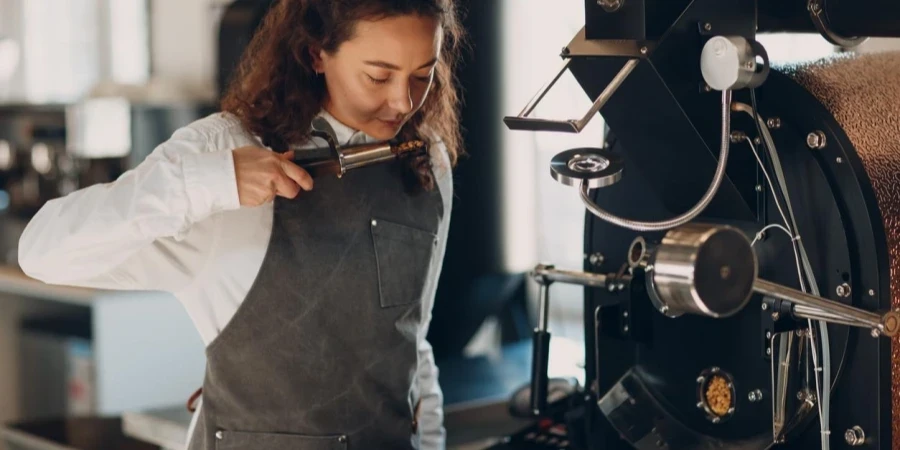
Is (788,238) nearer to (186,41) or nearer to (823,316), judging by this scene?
(823,316)

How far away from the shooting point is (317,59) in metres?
1.54

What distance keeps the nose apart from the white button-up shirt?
0.40ft

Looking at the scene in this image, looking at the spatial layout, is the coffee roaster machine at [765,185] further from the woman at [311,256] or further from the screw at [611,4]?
the woman at [311,256]

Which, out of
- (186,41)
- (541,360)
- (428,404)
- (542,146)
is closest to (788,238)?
(541,360)

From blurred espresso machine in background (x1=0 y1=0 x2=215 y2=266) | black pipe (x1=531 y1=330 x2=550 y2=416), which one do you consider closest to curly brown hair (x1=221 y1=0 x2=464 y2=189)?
black pipe (x1=531 y1=330 x2=550 y2=416)

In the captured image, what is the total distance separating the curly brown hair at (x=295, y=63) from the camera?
147 centimetres

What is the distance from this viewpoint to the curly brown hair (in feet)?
4.81

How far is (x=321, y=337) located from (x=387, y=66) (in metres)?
0.36

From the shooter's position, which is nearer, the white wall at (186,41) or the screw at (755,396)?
the screw at (755,396)

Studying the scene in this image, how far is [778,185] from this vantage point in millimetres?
1281

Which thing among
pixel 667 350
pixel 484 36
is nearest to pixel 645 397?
pixel 667 350

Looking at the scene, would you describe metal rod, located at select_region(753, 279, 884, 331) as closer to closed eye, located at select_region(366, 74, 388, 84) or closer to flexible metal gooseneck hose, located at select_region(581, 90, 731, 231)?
flexible metal gooseneck hose, located at select_region(581, 90, 731, 231)

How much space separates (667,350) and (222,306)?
22.1 inches

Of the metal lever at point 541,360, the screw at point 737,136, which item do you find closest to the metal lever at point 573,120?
the screw at point 737,136
